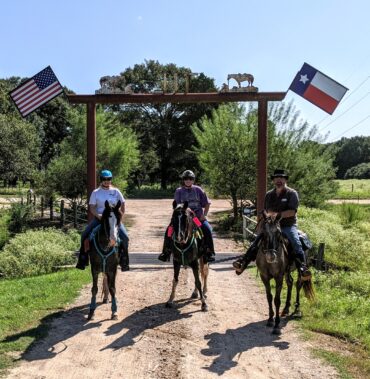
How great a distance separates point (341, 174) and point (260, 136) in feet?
295

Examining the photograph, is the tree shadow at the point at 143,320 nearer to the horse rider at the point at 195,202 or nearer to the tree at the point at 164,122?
the horse rider at the point at 195,202

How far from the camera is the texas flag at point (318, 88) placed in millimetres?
12711

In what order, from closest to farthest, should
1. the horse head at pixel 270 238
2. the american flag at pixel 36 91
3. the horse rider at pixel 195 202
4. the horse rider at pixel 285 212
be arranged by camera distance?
the horse head at pixel 270 238 → the horse rider at pixel 285 212 → the horse rider at pixel 195 202 → the american flag at pixel 36 91

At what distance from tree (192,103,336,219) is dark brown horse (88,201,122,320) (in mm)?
13577

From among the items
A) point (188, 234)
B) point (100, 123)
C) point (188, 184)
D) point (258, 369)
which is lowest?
point (258, 369)

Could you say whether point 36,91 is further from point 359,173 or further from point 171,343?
point 359,173

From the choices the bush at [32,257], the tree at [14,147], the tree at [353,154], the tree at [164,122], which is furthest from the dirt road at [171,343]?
the tree at [353,154]

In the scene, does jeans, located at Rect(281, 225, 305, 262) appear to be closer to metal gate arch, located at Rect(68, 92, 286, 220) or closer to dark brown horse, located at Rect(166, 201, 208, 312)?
dark brown horse, located at Rect(166, 201, 208, 312)

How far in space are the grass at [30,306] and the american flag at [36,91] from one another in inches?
198

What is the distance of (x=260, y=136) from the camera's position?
46.0 feet

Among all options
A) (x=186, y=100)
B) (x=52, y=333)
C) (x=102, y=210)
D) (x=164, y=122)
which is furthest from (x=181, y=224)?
(x=164, y=122)

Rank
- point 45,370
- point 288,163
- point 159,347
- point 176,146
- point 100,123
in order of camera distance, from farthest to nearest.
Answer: point 176,146 → point 100,123 → point 288,163 → point 159,347 → point 45,370

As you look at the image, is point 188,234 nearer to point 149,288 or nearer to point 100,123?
point 149,288

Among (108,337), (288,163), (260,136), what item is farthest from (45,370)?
Result: (288,163)
